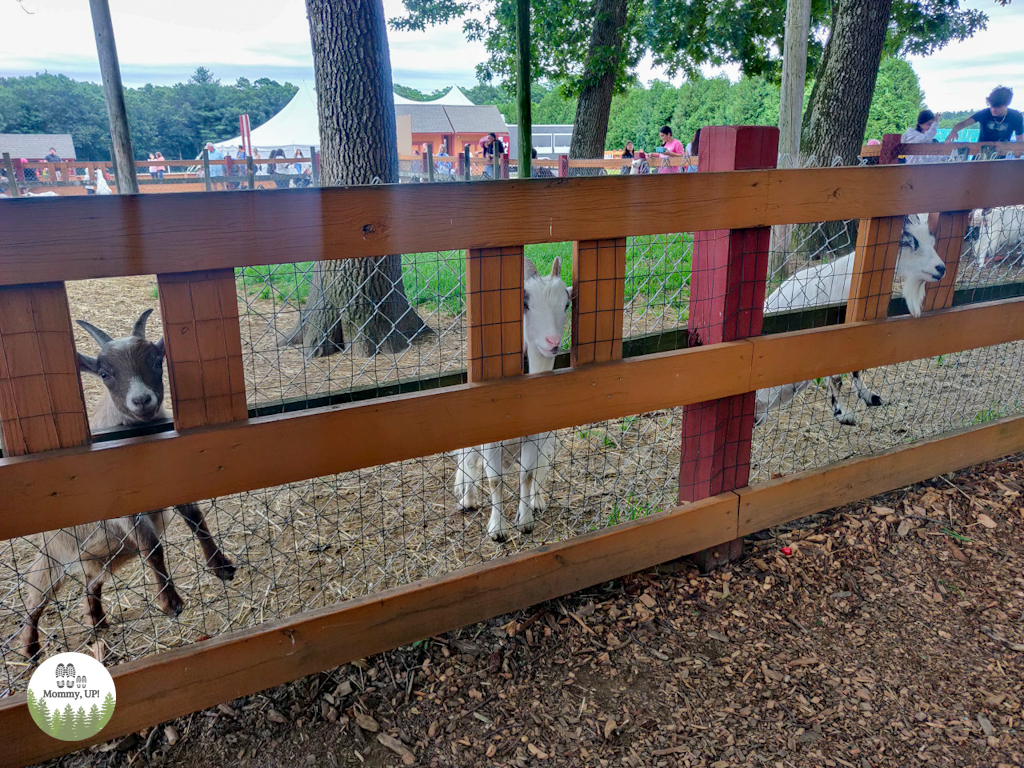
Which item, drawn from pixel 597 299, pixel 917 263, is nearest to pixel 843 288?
pixel 917 263

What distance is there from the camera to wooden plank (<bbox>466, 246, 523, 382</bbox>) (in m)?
2.15

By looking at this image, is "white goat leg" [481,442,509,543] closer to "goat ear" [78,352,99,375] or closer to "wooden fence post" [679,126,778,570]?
"wooden fence post" [679,126,778,570]

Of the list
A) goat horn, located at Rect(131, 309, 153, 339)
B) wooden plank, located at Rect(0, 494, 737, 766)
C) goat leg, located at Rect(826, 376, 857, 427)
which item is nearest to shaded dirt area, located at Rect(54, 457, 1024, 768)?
wooden plank, located at Rect(0, 494, 737, 766)

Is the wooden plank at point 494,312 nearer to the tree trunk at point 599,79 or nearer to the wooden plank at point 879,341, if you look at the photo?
the wooden plank at point 879,341

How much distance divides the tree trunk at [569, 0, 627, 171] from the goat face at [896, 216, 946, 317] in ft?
31.8

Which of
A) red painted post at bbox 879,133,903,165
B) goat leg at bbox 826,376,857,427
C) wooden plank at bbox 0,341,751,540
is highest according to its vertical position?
red painted post at bbox 879,133,903,165

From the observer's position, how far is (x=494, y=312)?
86.9 inches

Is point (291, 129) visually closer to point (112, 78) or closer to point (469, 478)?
point (112, 78)

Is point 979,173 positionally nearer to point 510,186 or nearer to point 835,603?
point 835,603

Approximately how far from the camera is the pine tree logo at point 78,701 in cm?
182

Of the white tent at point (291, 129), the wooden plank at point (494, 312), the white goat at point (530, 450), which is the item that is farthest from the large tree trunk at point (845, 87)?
the white tent at point (291, 129)

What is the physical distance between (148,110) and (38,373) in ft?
183

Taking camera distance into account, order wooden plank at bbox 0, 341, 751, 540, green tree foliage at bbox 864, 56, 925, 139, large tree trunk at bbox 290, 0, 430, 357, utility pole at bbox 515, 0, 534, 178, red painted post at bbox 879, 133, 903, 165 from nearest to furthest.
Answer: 1. wooden plank at bbox 0, 341, 751, 540
2. utility pole at bbox 515, 0, 534, 178
3. large tree trunk at bbox 290, 0, 430, 357
4. red painted post at bbox 879, 133, 903, 165
5. green tree foliage at bbox 864, 56, 925, 139

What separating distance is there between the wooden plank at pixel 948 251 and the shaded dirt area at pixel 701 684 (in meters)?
1.11
